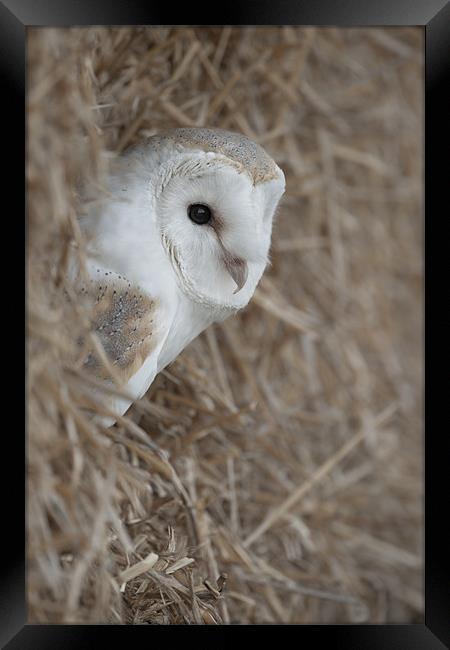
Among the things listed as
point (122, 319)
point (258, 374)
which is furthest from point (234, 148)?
point (258, 374)

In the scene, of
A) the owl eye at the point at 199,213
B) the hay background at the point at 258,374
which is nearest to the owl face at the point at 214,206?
the owl eye at the point at 199,213

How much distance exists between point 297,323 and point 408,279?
333mm

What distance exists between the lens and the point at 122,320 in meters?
0.86

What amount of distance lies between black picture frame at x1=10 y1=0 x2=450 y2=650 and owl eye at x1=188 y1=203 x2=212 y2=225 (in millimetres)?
193

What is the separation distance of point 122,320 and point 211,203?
0.58 ft

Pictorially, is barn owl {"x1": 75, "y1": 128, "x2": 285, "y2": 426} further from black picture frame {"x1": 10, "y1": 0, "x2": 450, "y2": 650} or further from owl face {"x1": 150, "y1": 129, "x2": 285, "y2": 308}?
black picture frame {"x1": 10, "y1": 0, "x2": 450, "y2": 650}

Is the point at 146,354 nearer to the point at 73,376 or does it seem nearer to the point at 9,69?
the point at 73,376

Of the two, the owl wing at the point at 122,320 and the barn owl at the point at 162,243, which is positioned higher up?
the barn owl at the point at 162,243

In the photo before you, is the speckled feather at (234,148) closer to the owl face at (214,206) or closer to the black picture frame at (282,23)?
the owl face at (214,206)

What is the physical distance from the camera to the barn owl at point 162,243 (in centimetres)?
82

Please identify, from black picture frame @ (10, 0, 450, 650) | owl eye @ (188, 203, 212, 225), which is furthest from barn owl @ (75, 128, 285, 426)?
black picture frame @ (10, 0, 450, 650)

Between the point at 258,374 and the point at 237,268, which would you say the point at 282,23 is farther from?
the point at 258,374

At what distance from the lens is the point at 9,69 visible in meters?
0.78

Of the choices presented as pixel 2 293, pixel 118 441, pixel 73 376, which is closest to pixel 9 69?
pixel 2 293
